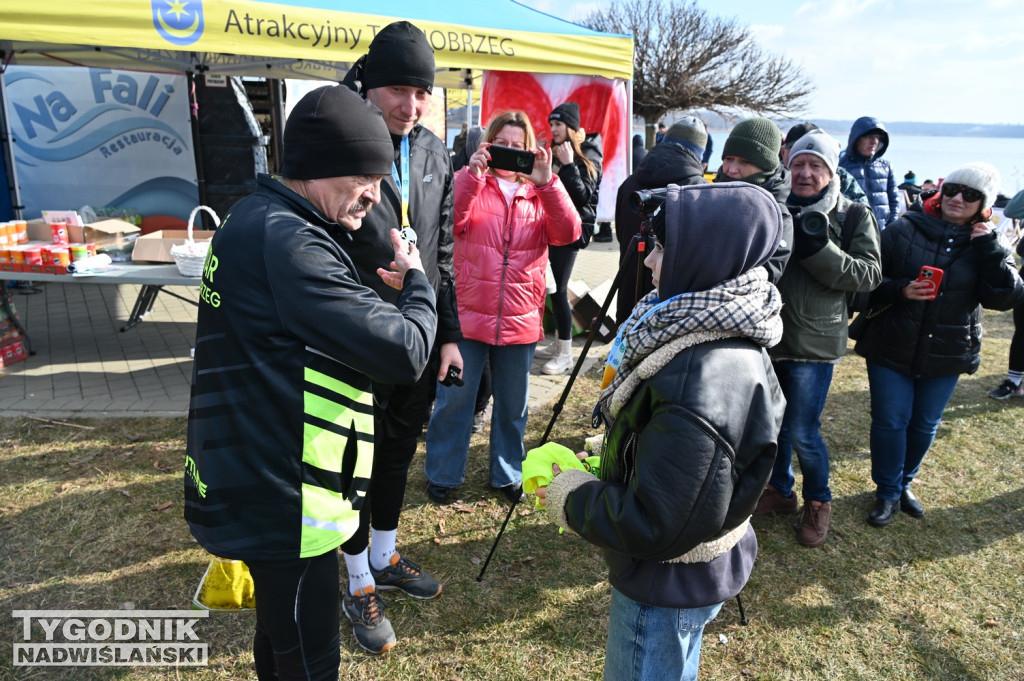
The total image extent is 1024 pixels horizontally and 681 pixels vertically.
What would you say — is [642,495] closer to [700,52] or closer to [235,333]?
[235,333]

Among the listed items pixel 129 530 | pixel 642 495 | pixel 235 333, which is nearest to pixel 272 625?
pixel 235 333

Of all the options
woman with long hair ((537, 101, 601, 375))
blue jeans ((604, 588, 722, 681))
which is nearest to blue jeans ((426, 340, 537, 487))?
woman with long hair ((537, 101, 601, 375))

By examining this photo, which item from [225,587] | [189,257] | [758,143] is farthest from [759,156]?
[189,257]

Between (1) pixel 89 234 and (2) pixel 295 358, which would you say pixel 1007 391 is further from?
(1) pixel 89 234

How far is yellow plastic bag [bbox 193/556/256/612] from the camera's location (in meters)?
2.66

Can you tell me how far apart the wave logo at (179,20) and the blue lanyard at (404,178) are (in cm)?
393

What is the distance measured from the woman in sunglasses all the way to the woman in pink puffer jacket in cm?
173

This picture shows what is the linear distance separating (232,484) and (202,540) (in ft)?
0.63

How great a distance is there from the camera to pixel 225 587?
8.73 feet

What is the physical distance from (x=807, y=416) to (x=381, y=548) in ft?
7.34

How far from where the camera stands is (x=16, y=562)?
10.3 feet

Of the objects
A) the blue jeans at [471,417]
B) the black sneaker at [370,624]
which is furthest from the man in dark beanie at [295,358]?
the blue jeans at [471,417]

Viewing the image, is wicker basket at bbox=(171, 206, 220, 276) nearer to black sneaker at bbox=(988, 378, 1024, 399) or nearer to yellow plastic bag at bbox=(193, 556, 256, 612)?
yellow plastic bag at bbox=(193, 556, 256, 612)

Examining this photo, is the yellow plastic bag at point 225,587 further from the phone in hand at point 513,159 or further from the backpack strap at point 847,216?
the backpack strap at point 847,216
